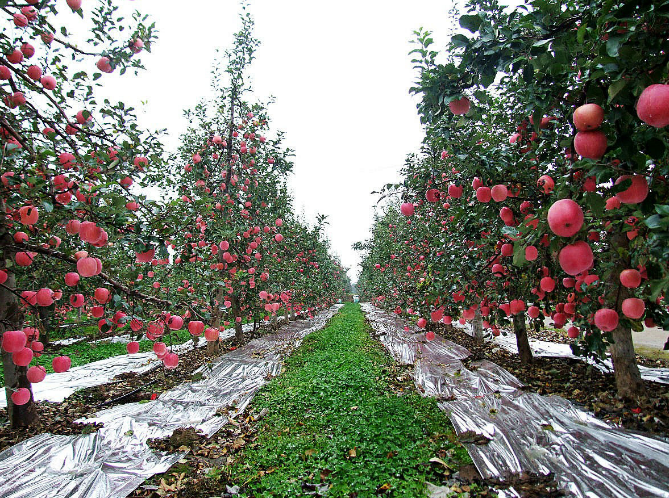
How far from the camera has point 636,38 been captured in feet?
3.66

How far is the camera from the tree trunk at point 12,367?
3252mm

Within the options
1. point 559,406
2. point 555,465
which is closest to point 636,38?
point 555,465

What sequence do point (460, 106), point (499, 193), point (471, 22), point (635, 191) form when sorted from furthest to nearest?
point (499, 193), point (460, 106), point (471, 22), point (635, 191)

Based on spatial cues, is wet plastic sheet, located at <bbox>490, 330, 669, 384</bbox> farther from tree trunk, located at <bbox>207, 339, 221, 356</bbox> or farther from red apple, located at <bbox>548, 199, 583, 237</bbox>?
tree trunk, located at <bbox>207, 339, 221, 356</bbox>

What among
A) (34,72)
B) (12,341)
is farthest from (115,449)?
(34,72)

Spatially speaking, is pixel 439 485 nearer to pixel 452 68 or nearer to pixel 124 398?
pixel 452 68

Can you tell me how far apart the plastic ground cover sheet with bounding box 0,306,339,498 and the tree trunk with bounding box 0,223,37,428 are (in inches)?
24.1

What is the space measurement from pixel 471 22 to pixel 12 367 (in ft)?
17.2

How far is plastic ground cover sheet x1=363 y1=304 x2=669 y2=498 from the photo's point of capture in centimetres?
254

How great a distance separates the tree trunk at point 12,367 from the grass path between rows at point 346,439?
261 cm

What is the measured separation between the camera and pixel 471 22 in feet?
4.85

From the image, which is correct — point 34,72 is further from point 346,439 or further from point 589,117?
point 346,439

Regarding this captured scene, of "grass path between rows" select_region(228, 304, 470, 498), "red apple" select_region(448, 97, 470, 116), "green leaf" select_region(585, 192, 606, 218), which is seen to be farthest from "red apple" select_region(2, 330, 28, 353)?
"green leaf" select_region(585, 192, 606, 218)

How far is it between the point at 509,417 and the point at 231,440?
10.8 ft
